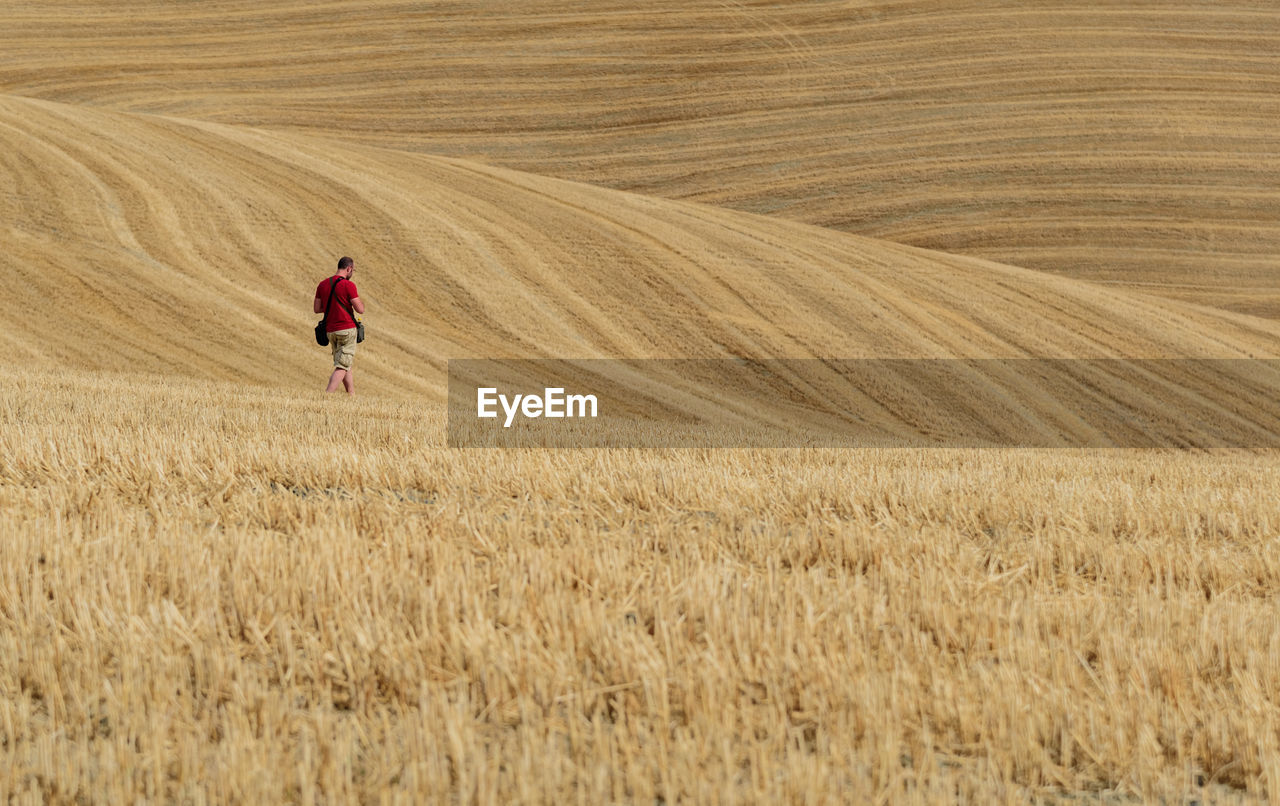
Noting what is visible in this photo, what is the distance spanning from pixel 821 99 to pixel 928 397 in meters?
30.2

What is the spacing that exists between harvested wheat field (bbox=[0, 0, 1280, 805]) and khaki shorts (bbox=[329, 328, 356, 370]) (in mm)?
517

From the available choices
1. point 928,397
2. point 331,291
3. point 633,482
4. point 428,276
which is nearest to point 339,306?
point 331,291

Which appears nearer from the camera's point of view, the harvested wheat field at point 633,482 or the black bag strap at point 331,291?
the harvested wheat field at point 633,482

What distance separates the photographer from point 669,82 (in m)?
53.2

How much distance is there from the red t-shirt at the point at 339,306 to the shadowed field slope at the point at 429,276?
4.39 meters

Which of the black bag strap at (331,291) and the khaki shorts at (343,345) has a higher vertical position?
the black bag strap at (331,291)

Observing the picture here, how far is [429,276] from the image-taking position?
1010 inches

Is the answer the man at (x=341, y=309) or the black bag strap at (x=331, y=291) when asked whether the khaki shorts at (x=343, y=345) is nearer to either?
the man at (x=341, y=309)

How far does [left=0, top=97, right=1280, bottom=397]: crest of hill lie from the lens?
19953 millimetres

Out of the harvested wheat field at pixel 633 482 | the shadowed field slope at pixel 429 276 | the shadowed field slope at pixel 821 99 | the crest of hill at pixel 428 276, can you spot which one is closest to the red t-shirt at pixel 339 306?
the harvested wheat field at pixel 633 482

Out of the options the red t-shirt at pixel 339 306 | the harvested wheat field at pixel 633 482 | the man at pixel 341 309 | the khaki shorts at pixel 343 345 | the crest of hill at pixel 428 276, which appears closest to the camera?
the harvested wheat field at pixel 633 482

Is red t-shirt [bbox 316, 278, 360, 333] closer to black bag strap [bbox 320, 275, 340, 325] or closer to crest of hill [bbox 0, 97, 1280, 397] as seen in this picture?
black bag strap [bbox 320, 275, 340, 325]

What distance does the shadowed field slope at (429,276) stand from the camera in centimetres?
1995

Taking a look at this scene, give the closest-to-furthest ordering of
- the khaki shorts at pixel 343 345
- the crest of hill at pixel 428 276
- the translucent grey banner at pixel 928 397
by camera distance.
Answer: the khaki shorts at pixel 343 345 → the crest of hill at pixel 428 276 → the translucent grey banner at pixel 928 397
